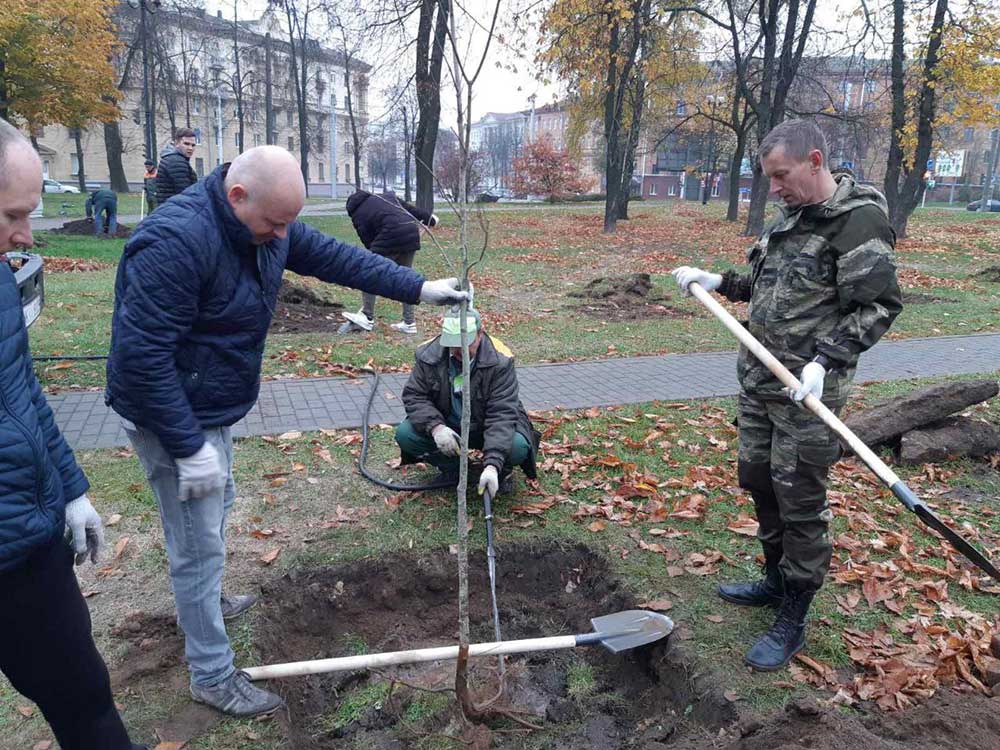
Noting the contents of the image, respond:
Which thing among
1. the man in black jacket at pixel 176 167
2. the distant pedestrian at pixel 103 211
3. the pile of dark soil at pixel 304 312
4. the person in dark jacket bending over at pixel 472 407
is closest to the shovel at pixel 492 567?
the person in dark jacket bending over at pixel 472 407

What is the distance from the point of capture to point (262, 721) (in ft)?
9.50

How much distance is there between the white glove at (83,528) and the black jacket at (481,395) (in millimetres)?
2255

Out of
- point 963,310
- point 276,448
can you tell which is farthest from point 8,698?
point 963,310

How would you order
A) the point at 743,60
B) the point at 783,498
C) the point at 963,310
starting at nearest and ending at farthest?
the point at 783,498
the point at 963,310
the point at 743,60

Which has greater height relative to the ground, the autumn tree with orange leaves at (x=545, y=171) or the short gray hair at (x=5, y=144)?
the autumn tree with orange leaves at (x=545, y=171)

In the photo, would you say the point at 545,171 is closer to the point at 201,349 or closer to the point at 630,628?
the point at 630,628

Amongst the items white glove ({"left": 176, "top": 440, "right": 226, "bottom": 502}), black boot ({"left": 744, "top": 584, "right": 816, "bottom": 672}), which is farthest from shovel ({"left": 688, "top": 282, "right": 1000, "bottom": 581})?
white glove ({"left": 176, "top": 440, "right": 226, "bottom": 502})

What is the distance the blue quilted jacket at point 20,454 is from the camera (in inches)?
73.1

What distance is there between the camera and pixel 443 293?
3014mm

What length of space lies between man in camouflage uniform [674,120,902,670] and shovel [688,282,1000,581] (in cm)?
8

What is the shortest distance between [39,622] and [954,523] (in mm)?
4762

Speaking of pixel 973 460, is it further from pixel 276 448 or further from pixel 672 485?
pixel 276 448

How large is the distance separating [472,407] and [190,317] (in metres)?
2.26

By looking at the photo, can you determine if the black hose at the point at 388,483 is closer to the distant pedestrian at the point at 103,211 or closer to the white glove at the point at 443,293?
the white glove at the point at 443,293
